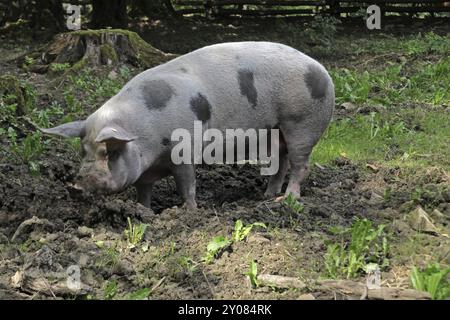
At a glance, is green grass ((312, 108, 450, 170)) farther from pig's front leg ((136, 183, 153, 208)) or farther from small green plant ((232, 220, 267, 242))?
small green plant ((232, 220, 267, 242))

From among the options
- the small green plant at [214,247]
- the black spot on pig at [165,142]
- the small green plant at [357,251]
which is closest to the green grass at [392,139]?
the black spot on pig at [165,142]

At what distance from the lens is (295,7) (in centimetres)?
1875

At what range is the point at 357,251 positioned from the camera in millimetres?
4414

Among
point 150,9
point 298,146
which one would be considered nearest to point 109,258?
point 298,146

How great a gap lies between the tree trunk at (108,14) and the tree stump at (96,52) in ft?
14.1

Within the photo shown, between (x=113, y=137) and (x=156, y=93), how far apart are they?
65 centimetres

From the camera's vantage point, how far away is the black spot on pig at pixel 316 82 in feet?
19.9

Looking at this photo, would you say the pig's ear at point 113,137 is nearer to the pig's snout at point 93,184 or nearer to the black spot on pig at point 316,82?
the pig's snout at point 93,184

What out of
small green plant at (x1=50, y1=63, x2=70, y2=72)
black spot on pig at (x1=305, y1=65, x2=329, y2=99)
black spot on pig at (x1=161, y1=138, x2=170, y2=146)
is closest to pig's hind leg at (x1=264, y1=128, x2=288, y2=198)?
black spot on pig at (x1=305, y1=65, x2=329, y2=99)

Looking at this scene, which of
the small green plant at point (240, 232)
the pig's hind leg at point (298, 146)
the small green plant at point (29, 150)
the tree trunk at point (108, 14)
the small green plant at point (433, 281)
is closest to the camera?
the small green plant at point (433, 281)

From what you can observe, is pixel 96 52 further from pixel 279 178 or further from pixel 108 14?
pixel 108 14

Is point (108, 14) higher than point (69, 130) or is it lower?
lower
